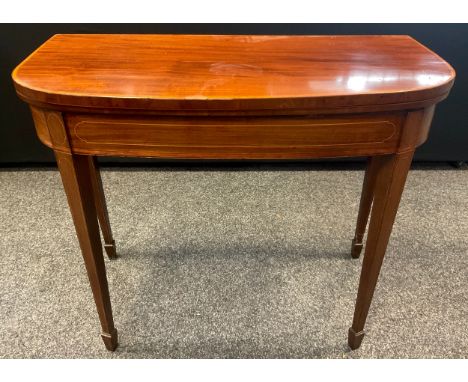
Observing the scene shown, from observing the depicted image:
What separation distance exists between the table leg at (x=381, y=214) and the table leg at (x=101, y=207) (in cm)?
68

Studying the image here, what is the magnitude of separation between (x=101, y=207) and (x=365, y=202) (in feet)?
2.47

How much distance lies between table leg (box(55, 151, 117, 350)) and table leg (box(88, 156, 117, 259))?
0.21m

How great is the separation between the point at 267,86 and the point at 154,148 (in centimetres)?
22

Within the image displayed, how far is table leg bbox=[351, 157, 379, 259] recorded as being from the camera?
1.09 m

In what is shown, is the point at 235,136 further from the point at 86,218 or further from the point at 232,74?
the point at 86,218

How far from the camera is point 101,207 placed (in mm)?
1179

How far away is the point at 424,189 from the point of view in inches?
64.6

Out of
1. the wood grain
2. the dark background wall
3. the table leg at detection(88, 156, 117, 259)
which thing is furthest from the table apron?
the dark background wall

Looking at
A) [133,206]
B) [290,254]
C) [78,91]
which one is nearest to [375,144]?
[78,91]

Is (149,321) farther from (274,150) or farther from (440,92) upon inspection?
(440,92)

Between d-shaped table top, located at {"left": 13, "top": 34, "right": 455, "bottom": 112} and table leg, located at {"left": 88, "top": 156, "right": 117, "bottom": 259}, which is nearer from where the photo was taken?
d-shaped table top, located at {"left": 13, "top": 34, "right": 455, "bottom": 112}

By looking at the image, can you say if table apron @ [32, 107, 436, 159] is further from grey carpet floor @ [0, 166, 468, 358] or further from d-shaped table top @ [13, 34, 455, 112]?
grey carpet floor @ [0, 166, 468, 358]

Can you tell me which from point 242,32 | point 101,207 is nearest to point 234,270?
point 101,207

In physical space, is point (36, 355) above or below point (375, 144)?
below
